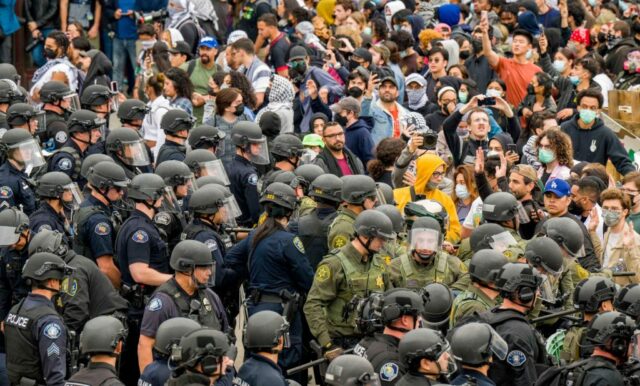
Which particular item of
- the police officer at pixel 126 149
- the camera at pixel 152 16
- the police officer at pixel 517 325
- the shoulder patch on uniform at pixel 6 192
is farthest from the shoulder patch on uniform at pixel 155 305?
the camera at pixel 152 16

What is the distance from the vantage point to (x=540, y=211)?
42.0ft

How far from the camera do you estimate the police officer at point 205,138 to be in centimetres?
1383

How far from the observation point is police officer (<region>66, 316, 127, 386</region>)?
360 inches

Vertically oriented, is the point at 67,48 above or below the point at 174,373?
below

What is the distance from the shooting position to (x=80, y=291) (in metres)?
10.9

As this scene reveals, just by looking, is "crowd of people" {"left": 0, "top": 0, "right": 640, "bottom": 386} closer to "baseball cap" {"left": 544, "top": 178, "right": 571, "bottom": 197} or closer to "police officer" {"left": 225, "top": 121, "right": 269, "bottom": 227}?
"police officer" {"left": 225, "top": 121, "right": 269, "bottom": 227}

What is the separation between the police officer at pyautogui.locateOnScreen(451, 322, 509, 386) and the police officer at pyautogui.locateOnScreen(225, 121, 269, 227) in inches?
189

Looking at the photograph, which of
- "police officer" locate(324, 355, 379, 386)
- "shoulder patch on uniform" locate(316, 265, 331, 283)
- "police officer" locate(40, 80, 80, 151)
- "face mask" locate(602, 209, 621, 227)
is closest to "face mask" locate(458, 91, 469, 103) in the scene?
"police officer" locate(40, 80, 80, 151)

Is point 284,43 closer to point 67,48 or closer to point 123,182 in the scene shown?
point 67,48

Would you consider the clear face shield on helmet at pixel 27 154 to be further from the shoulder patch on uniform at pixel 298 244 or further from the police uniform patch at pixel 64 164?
the shoulder patch on uniform at pixel 298 244

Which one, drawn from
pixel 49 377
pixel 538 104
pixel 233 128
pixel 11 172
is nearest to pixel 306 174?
pixel 233 128

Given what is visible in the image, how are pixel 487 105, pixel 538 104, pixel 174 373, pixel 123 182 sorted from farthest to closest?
pixel 538 104 < pixel 487 105 < pixel 123 182 < pixel 174 373

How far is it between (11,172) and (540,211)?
4775mm

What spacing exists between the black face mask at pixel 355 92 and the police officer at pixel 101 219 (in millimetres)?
4318
